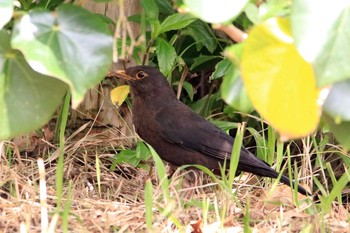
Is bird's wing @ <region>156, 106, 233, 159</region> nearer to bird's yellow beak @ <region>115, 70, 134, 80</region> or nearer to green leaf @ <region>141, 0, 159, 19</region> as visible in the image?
bird's yellow beak @ <region>115, 70, 134, 80</region>

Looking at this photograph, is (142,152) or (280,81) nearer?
(280,81)

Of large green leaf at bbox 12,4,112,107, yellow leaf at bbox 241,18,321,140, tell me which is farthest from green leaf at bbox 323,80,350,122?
large green leaf at bbox 12,4,112,107

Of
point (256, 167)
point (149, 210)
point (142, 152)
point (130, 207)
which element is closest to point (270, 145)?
point (256, 167)

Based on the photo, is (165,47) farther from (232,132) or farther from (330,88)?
(330,88)

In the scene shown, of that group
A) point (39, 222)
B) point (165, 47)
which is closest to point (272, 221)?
point (39, 222)

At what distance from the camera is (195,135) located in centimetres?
348

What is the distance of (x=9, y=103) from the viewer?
106 centimetres

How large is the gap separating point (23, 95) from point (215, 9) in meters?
0.33

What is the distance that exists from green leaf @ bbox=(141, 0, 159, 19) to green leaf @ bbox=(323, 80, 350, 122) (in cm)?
215

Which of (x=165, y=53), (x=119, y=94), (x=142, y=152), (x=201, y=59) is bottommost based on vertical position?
(x=142, y=152)

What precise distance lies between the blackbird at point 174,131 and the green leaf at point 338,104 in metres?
2.37

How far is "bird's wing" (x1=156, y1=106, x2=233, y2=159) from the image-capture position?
3.41 meters

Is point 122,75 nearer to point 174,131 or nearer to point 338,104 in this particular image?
point 174,131

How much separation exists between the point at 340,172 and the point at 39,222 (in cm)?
235
